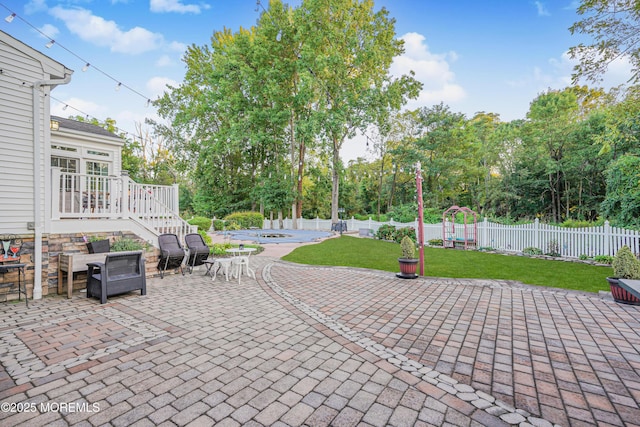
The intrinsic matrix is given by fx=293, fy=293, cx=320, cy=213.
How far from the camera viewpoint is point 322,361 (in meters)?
2.86

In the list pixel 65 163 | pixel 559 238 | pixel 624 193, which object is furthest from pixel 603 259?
pixel 65 163

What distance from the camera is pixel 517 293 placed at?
17.9 feet

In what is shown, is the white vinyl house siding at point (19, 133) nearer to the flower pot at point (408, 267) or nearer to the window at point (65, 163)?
the window at point (65, 163)

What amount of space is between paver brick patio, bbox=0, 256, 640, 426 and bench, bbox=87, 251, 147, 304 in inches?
8.2

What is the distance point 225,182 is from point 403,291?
23910mm

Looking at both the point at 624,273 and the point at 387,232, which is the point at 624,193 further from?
the point at 387,232

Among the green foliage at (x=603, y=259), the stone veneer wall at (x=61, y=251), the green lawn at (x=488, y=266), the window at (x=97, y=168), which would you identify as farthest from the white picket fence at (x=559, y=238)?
the window at (x=97, y=168)

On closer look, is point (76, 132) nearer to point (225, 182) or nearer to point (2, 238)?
point (2, 238)

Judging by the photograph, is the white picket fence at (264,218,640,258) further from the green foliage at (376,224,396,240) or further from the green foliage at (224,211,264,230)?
the green foliage at (224,211,264,230)

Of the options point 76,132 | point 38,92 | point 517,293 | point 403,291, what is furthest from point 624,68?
point 76,132

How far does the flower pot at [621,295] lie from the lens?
4648 millimetres

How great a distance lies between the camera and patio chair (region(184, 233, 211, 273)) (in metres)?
7.18

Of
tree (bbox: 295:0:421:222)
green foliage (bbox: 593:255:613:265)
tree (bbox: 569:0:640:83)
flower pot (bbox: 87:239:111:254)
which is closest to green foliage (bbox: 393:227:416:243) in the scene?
green foliage (bbox: 593:255:613:265)

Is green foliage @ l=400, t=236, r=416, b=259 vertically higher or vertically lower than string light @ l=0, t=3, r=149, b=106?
lower
